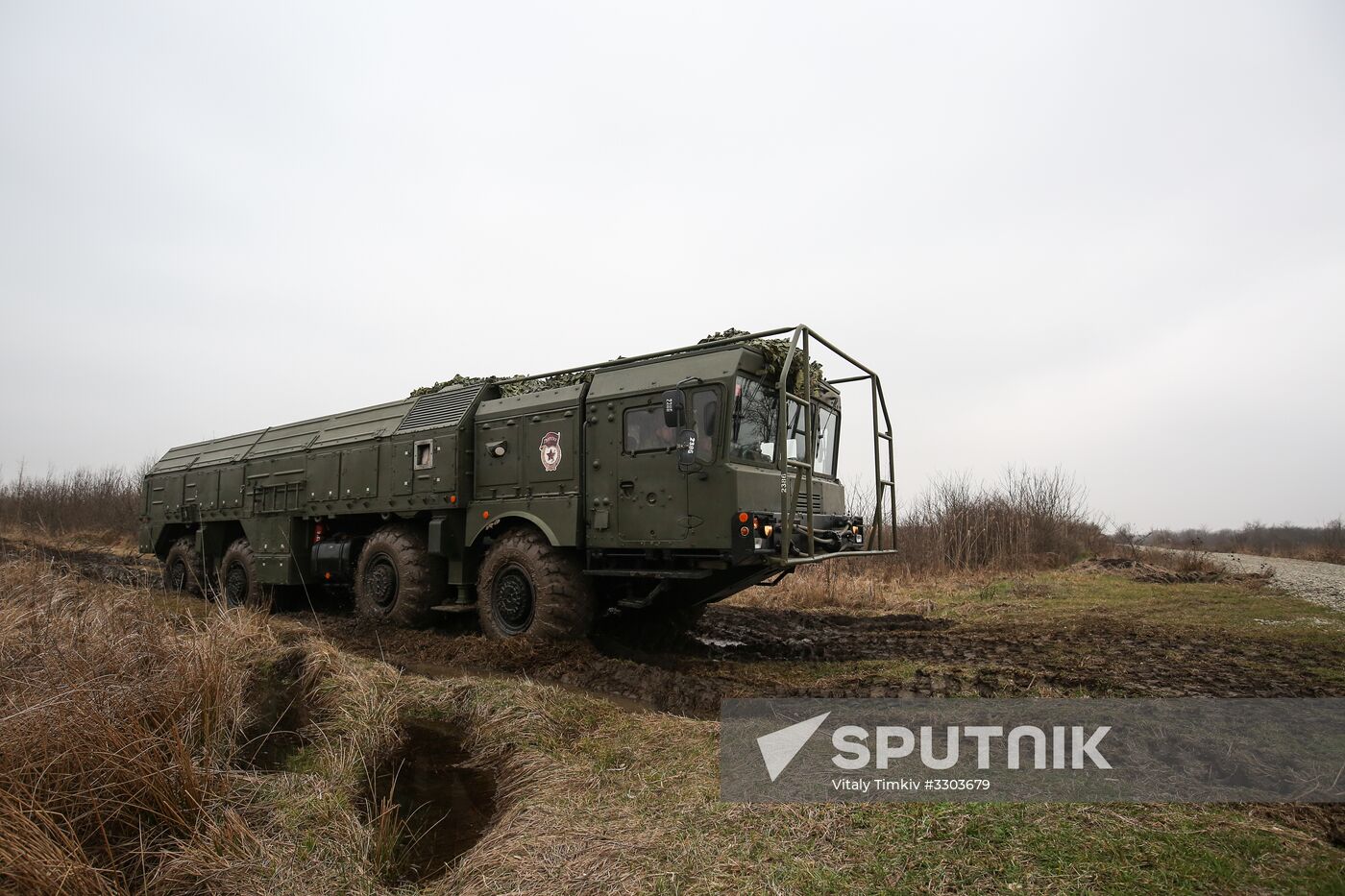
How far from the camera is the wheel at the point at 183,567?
540 inches

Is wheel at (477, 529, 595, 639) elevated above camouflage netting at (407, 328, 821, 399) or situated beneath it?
situated beneath

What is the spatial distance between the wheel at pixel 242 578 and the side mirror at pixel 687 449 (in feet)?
28.0

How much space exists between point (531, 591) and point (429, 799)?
12.7 feet

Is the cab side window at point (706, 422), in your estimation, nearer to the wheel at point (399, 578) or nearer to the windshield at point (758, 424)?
the windshield at point (758, 424)

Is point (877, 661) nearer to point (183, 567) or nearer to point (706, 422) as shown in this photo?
point (706, 422)

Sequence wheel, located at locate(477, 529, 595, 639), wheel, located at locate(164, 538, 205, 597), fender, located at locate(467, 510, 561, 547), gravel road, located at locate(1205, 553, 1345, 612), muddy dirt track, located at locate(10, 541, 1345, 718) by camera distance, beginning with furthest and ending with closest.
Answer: wheel, located at locate(164, 538, 205, 597) < gravel road, located at locate(1205, 553, 1345, 612) < fender, located at locate(467, 510, 561, 547) < wheel, located at locate(477, 529, 595, 639) < muddy dirt track, located at locate(10, 541, 1345, 718)

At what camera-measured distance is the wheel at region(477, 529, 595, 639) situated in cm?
777

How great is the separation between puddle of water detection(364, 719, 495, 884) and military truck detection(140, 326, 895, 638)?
2.55 metres

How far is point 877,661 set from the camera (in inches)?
285

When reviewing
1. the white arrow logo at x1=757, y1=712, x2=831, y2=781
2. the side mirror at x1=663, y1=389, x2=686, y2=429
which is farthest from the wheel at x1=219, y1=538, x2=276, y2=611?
the white arrow logo at x1=757, y1=712, x2=831, y2=781

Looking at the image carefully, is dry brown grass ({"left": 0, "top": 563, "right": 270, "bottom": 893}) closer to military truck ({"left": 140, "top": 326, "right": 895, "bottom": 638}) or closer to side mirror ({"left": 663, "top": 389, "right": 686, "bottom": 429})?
military truck ({"left": 140, "top": 326, "right": 895, "bottom": 638})

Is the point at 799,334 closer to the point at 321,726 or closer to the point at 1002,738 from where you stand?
the point at 1002,738

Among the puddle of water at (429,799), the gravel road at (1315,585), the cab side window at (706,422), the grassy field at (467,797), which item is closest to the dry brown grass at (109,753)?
the grassy field at (467,797)

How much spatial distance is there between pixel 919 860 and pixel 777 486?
455 cm
